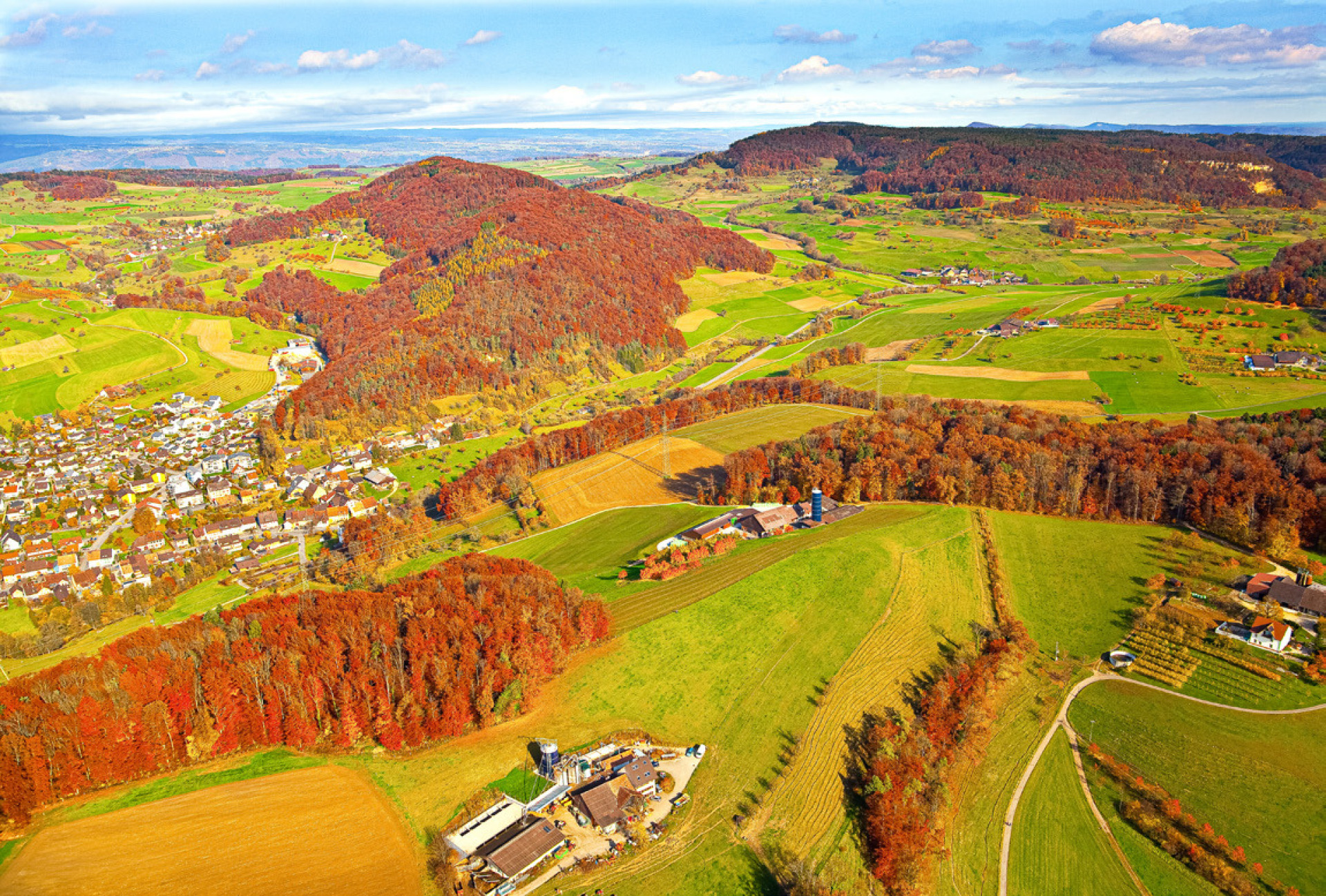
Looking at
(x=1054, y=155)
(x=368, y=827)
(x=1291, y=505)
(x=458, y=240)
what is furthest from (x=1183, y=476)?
(x=1054, y=155)

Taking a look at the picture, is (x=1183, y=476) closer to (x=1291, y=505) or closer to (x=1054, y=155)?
(x=1291, y=505)

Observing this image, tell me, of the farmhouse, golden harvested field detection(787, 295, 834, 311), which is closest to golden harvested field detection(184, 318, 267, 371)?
golden harvested field detection(787, 295, 834, 311)

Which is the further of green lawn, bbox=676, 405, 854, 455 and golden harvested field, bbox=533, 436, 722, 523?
green lawn, bbox=676, 405, 854, 455

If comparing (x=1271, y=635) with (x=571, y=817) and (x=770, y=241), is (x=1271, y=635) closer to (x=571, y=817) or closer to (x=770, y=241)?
(x=571, y=817)

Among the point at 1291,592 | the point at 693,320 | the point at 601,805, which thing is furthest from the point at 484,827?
the point at 693,320

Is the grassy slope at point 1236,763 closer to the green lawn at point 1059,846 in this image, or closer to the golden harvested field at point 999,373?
the green lawn at point 1059,846

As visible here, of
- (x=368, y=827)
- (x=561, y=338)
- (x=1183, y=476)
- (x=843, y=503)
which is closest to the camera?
(x=368, y=827)

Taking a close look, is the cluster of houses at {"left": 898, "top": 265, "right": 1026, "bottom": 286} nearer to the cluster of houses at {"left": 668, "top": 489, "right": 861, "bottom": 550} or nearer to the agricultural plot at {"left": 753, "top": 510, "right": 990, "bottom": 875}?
the cluster of houses at {"left": 668, "top": 489, "right": 861, "bottom": 550}
